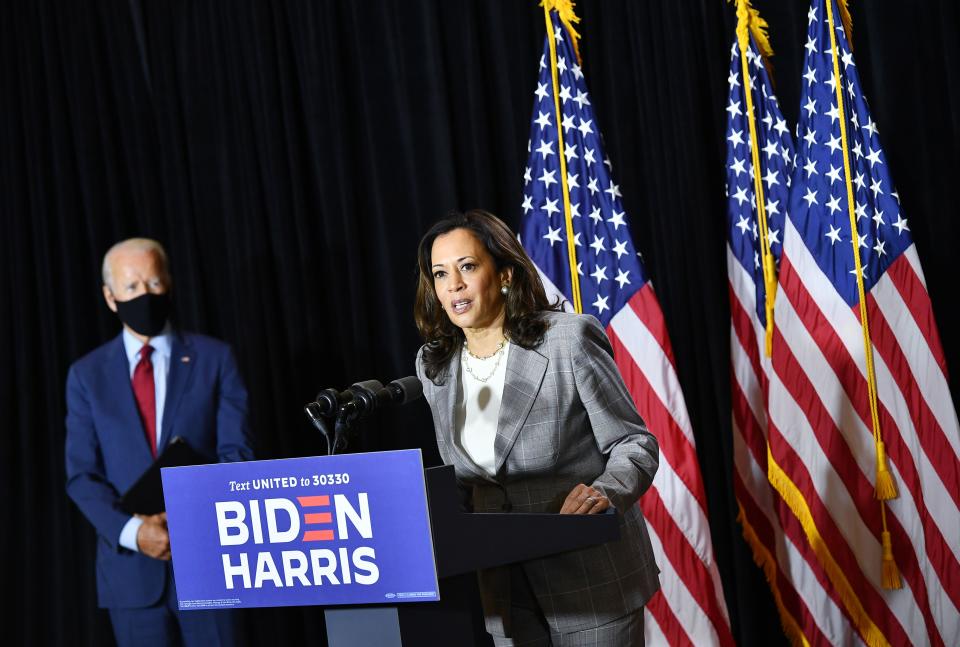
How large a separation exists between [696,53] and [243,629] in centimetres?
292

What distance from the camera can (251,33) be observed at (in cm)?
427

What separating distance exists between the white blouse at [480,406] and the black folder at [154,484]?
1.17 m

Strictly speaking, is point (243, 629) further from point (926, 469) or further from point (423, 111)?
point (926, 469)

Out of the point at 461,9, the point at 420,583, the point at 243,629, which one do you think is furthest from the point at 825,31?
the point at 243,629

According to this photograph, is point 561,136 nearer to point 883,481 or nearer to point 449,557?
point 883,481

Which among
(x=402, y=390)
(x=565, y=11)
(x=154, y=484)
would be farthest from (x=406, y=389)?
(x=565, y=11)

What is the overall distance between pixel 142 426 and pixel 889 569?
2532mm

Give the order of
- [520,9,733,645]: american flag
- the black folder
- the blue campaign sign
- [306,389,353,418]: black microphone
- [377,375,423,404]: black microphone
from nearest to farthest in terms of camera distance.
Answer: the blue campaign sign
[306,389,353,418]: black microphone
[377,375,423,404]: black microphone
the black folder
[520,9,733,645]: american flag

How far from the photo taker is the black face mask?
11.2 feet

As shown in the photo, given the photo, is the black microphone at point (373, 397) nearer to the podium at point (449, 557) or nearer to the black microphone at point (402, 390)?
the black microphone at point (402, 390)

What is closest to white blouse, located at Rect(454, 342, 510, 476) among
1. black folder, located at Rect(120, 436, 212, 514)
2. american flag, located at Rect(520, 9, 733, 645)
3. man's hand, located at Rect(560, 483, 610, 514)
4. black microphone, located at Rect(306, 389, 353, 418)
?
man's hand, located at Rect(560, 483, 610, 514)

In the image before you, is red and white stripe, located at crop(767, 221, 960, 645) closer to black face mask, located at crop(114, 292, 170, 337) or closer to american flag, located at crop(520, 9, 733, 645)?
american flag, located at crop(520, 9, 733, 645)

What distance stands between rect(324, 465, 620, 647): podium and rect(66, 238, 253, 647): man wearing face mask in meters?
1.81

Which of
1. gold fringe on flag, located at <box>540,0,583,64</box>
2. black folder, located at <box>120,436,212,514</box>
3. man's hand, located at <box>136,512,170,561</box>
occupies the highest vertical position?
gold fringe on flag, located at <box>540,0,583,64</box>
